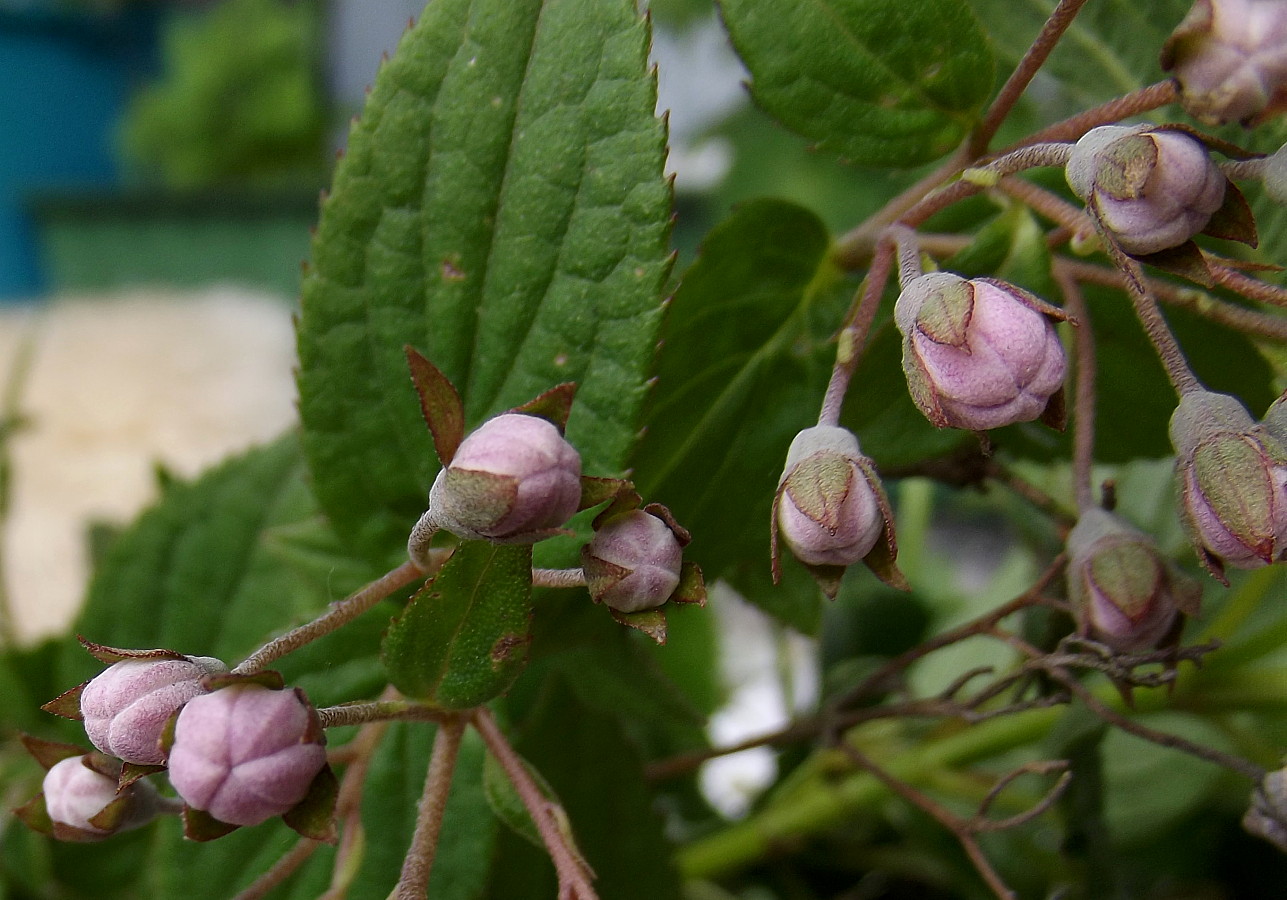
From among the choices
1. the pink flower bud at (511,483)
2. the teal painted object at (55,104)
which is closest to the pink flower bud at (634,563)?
the pink flower bud at (511,483)

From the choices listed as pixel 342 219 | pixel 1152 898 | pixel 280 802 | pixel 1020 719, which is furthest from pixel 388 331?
pixel 1152 898

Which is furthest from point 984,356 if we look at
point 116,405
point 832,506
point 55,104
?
point 55,104

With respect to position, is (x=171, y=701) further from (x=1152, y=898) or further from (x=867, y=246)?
(x=1152, y=898)

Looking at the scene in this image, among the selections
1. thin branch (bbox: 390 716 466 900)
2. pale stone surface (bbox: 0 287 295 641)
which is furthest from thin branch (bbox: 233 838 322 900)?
pale stone surface (bbox: 0 287 295 641)

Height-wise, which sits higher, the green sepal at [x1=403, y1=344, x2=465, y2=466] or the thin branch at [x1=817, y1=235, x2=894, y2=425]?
the green sepal at [x1=403, y1=344, x2=465, y2=466]

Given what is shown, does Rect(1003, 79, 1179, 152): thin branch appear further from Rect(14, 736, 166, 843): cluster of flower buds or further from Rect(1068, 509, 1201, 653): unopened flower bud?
Rect(14, 736, 166, 843): cluster of flower buds

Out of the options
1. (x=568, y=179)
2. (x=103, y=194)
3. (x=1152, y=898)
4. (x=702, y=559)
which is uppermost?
(x=103, y=194)
